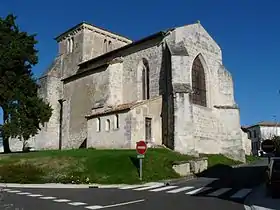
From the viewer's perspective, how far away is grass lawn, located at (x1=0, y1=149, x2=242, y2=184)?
19916 mm

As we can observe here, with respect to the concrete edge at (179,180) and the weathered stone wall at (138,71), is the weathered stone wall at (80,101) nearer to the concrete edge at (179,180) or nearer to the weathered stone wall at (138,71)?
the weathered stone wall at (138,71)

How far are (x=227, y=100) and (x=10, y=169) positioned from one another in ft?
71.1

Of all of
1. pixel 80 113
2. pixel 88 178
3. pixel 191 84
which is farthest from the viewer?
pixel 80 113

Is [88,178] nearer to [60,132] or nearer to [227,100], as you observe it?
[227,100]

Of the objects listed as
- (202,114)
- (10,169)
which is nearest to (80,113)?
(202,114)

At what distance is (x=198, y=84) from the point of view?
32.3 m

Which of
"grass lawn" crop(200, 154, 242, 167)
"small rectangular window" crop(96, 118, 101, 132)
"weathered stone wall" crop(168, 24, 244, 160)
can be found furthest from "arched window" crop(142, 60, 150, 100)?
"grass lawn" crop(200, 154, 242, 167)

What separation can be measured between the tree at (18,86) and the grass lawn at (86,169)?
25.1 ft

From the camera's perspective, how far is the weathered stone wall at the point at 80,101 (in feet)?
114

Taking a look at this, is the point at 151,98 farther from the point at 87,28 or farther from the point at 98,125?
the point at 87,28

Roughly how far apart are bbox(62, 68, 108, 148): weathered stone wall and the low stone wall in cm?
1278

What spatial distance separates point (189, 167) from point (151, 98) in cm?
928

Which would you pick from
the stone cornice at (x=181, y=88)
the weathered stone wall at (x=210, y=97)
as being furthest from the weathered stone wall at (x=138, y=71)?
the stone cornice at (x=181, y=88)

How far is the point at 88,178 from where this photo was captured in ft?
64.8
